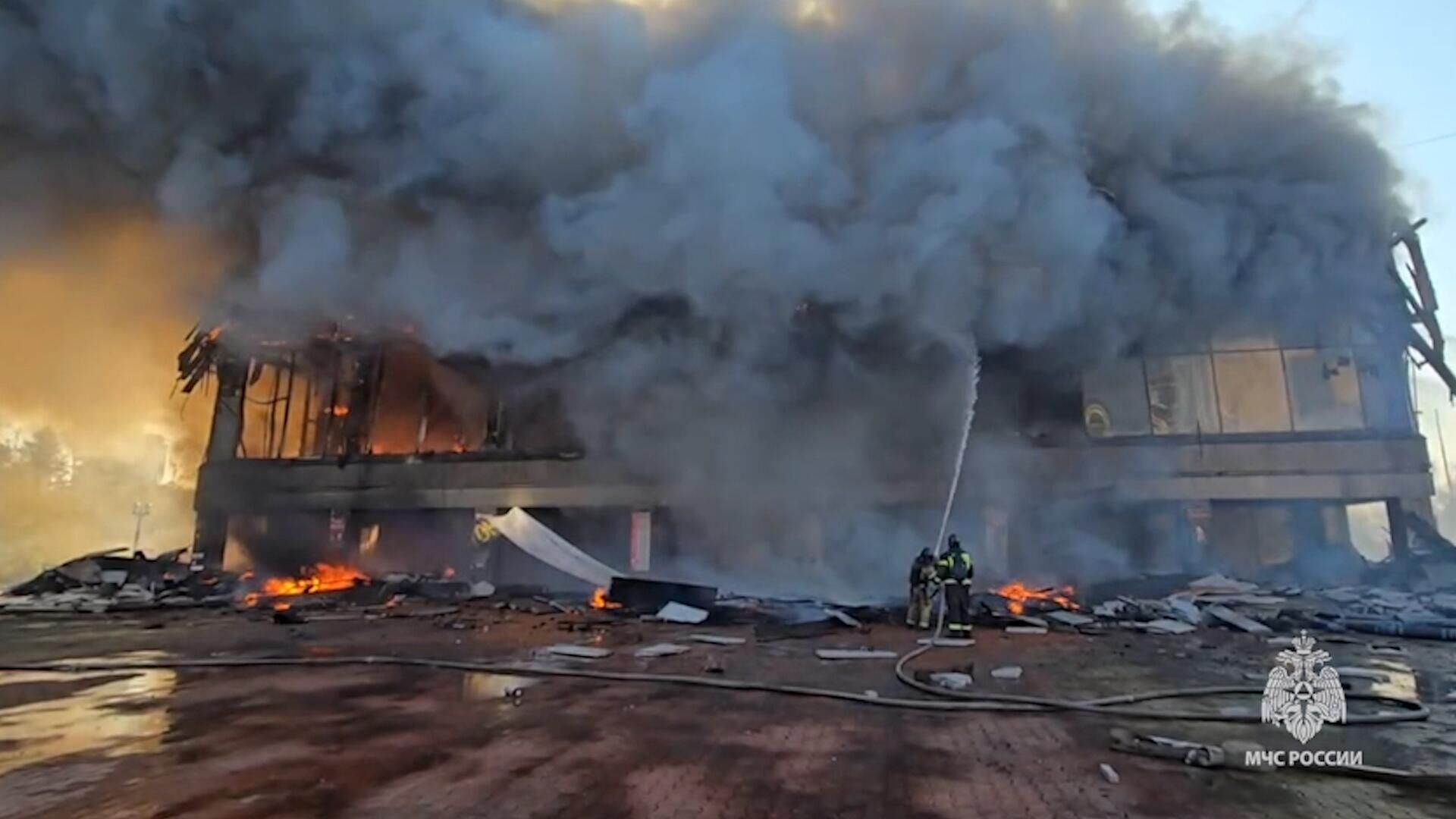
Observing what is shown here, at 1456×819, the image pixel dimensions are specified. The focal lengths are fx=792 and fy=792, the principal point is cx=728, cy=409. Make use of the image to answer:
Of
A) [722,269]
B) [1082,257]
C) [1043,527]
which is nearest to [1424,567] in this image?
[1043,527]

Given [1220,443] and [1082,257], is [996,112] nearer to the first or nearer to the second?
[1082,257]

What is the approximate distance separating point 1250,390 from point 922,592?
13.6 m

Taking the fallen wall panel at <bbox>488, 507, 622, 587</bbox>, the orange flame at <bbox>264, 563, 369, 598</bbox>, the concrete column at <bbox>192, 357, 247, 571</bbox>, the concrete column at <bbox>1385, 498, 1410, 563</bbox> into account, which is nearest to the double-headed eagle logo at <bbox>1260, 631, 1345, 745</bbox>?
the fallen wall panel at <bbox>488, 507, 622, 587</bbox>

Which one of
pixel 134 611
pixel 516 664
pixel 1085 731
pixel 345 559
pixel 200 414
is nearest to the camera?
pixel 1085 731

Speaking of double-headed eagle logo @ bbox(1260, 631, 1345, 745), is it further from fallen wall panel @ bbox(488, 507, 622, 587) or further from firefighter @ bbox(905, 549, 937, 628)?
fallen wall panel @ bbox(488, 507, 622, 587)

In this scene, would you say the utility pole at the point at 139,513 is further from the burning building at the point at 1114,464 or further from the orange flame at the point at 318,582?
the orange flame at the point at 318,582

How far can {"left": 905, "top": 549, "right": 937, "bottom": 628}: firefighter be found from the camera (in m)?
12.5

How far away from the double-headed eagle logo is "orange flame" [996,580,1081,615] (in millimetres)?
6214

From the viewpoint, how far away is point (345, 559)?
24.9m

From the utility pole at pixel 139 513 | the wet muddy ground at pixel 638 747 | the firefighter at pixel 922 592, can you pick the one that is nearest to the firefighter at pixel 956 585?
the firefighter at pixel 922 592

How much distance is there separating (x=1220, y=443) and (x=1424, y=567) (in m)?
4.90

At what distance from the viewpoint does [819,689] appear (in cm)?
715

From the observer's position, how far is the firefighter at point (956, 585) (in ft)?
37.9

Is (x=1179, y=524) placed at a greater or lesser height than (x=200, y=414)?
lesser
